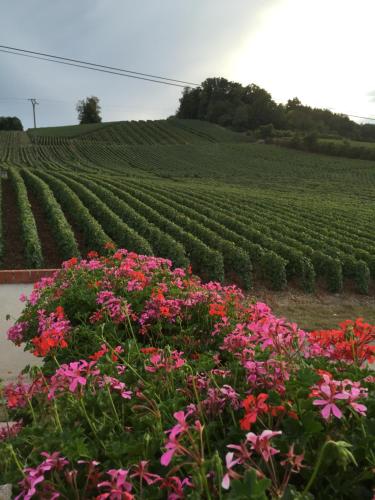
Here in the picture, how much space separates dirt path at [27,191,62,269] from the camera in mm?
11690

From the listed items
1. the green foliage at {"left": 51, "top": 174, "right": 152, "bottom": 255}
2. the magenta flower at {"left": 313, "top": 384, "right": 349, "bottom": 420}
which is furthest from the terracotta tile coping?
the magenta flower at {"left": 313, "top": 384, "right": 349, "bottom": 420}

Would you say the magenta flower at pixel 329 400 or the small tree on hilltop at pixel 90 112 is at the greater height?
the small tree on hilltop at pixel 90 112

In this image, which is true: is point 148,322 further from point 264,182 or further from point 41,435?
point 264,182

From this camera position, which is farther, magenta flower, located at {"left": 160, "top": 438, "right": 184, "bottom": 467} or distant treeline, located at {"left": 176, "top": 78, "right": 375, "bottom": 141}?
distant treeline, located at {"left": 176, "top": 78, "right": 375, "bottom": 141}

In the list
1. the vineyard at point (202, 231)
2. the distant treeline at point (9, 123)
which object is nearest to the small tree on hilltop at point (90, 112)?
the distant treeline at point (9, 123)

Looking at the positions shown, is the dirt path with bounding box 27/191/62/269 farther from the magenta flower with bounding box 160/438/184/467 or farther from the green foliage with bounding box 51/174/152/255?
the magenta flower with bounding box 160/438/184/467

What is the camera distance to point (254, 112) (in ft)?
310

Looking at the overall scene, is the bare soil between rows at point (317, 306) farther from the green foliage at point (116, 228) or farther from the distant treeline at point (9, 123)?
the distant treeline at point (9, 123)

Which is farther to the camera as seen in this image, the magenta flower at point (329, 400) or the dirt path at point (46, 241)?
the dirt path at point (46, 241)

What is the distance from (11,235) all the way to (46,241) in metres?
1.20

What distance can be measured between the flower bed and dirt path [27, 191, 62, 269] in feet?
29.5

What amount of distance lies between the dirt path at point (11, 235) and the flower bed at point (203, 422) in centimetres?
898

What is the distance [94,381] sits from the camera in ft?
6.62

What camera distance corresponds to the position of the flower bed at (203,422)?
1.29 metres
